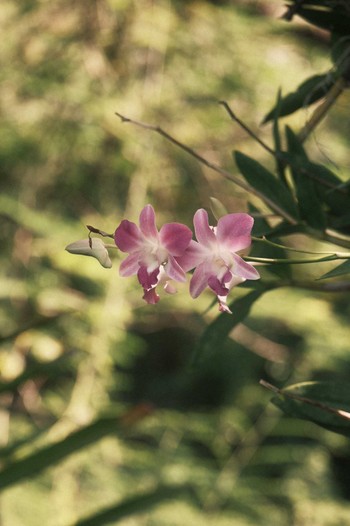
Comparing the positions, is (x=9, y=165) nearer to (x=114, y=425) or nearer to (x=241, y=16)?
(x=241, y=16)

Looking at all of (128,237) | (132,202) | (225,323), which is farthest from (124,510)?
(132,202)

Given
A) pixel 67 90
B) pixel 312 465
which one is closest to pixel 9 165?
pixel 67 90

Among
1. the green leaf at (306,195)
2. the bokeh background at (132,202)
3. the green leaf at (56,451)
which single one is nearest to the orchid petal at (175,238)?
the green leaf at (306,195)

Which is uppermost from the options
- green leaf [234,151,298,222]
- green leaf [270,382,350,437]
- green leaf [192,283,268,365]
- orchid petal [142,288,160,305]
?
orchid petal [142,288,160,305]

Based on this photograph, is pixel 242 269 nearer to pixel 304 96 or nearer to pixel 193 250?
pixel 193 250

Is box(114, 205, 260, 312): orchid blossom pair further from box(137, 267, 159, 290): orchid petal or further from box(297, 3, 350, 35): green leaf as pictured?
box(297, 3, 350, 35): green leaf

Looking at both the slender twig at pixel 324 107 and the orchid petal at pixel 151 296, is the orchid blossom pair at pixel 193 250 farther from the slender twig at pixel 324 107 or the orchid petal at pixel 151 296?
the slender twig at pixel 324 107

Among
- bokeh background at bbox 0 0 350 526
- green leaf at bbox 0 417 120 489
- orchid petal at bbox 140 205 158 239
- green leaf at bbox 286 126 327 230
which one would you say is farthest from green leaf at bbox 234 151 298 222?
bokeh background at bbox 0 0 350 526

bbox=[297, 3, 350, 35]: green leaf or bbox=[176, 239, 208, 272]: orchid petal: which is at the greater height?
bbox=[297, 3, 350, 35]: green leaf
